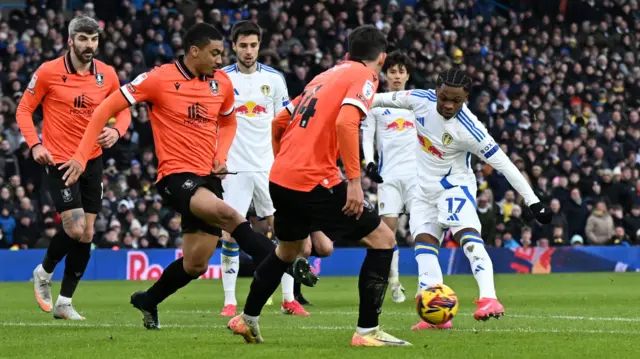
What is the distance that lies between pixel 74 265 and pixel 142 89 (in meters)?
2.75

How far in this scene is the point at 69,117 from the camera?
35.7 ft

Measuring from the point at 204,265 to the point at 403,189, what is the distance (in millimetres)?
5266

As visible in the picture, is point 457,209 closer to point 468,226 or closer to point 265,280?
point 468,226

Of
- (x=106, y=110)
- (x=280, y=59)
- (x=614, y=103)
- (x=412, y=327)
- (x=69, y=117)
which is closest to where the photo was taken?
(x=106, y=110)

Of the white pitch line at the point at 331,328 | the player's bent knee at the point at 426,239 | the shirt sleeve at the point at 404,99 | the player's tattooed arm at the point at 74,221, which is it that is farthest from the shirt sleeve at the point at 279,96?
the white pitch line at the point at 331,328

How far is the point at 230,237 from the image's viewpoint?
11859 millimetres

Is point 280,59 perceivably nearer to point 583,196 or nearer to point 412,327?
point 583,196

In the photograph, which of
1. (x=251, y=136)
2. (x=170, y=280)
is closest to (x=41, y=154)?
(x=170, y=280)

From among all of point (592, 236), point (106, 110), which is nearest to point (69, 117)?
point (106, 110)

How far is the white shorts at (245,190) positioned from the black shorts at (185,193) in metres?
3.15

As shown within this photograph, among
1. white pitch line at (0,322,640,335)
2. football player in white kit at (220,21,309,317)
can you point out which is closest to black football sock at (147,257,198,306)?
white pitch line at (0,322,640,335)

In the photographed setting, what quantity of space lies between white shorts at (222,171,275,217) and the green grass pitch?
3.82 feet

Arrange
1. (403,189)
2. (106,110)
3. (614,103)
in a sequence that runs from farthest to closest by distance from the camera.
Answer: (614,103), (403,189), (106,110)

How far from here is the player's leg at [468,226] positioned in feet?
31.5
